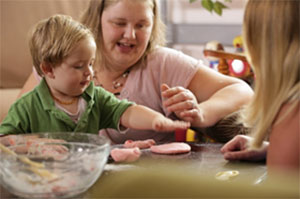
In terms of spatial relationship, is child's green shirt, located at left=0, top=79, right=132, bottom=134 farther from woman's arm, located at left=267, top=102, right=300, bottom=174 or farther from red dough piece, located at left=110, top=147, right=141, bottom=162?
woman's arm, located at left=267, top=102, right=300, bottom=174

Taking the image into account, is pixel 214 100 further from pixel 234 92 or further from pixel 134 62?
pixel 134 62

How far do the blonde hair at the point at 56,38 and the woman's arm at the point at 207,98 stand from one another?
0.30 m

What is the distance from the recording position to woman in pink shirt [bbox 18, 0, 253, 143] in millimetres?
1820

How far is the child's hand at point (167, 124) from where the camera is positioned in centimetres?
135

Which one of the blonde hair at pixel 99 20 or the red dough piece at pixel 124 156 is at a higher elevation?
the blonde hair at pixel 99 20

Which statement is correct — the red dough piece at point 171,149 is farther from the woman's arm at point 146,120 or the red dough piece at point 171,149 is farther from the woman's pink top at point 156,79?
the woman's pink top at point 156,79

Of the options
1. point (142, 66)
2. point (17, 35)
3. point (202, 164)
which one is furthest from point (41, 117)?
point (17, 35)

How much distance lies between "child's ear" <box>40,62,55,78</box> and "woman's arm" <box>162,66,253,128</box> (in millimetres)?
336

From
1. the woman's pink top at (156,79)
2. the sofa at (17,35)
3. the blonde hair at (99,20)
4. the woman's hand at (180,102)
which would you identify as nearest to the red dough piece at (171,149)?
the woman's hand at (180,102)

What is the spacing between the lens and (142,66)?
6.36 feet

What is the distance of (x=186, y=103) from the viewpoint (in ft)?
4.81

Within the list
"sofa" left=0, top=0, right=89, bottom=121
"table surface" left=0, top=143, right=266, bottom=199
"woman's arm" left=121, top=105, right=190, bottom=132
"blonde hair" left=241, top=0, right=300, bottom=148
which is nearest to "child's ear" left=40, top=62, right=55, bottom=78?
"woman's arm" left=121, top=105, right=190, bottom=132

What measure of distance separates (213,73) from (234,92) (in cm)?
19

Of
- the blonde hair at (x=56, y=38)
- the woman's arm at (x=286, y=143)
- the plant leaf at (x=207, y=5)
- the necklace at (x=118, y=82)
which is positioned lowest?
the necklace at (x=118, y=82)
